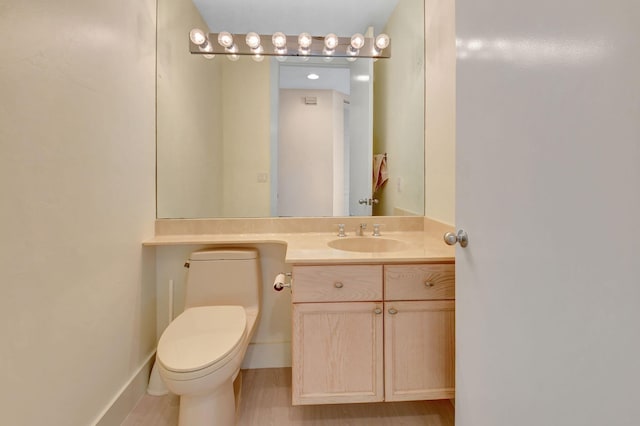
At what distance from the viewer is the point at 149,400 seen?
163cm

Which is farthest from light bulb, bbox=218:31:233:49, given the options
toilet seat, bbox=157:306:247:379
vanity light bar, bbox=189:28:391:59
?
toilet seat, bbox=157:306:247:379

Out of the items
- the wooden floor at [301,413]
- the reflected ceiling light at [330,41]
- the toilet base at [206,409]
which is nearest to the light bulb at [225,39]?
the reflected ceiling light at [330,41]

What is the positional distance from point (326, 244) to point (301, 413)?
807mm

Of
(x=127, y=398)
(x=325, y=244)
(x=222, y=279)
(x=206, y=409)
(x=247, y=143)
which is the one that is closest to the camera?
(x=206, y=409)

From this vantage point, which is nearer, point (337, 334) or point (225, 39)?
point (337, 334)

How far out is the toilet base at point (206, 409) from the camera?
129 centimetres

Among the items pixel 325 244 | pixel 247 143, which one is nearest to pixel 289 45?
pixel 247 143

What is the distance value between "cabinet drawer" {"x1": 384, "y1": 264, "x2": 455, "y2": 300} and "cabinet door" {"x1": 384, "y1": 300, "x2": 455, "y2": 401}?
29 millimetres

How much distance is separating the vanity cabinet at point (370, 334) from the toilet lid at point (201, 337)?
288 mm

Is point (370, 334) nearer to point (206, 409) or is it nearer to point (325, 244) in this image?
point (325, 244)

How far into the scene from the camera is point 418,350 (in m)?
1.35

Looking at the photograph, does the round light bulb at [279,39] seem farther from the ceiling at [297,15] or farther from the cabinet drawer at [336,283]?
the cabinet drawer at [336,283]
